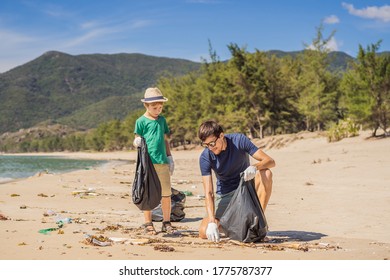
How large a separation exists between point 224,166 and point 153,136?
4.33 ft

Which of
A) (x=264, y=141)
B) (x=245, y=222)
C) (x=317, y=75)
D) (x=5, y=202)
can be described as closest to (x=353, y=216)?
(x=245, y=222)

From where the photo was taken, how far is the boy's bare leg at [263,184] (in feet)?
20.3

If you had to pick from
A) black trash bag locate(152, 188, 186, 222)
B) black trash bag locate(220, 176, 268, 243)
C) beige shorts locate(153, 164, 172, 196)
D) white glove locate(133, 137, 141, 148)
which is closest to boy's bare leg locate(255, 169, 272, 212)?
black trash bag locate(220, 176, 268, 243)

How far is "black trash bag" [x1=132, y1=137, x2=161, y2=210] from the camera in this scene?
671 cm

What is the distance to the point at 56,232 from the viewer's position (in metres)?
6.29

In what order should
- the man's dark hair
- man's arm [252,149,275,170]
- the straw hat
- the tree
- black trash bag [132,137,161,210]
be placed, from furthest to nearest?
the tree → the straw hat → black trash bag [132,137,161,210] → man's arm [252,149,275,170] → the man's dark hair

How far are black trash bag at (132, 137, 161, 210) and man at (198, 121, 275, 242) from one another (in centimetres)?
92

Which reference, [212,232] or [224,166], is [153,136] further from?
[212,232]

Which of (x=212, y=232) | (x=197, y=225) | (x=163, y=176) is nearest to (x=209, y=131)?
(x=212, y=232)

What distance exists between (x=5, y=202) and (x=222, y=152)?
19.3 ft

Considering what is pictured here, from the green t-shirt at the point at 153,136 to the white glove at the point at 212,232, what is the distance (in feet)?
4.91

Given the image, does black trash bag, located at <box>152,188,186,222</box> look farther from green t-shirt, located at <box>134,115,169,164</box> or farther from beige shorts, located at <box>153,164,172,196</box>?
green t-shirt, located at <box>134,115,169,164</box>

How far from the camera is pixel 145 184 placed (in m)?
6.71

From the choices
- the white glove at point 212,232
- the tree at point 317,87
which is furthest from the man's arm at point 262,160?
the tree at point 317,87
